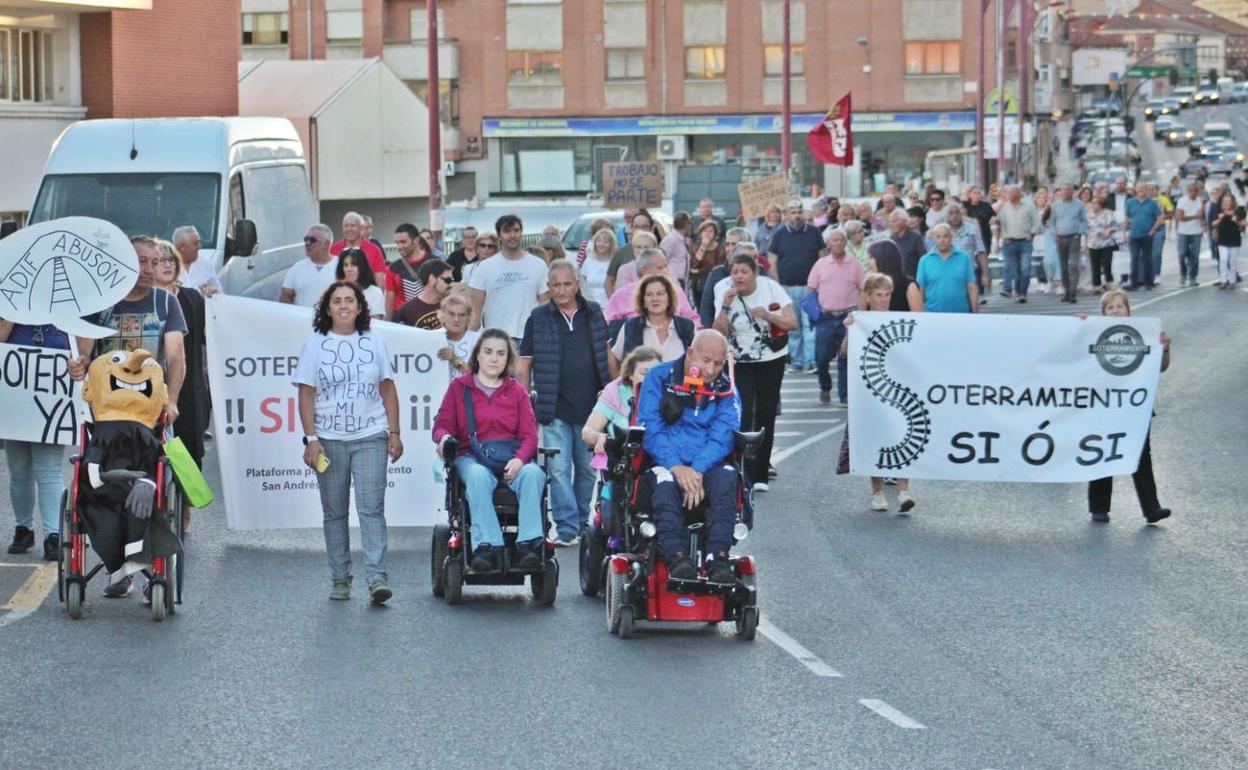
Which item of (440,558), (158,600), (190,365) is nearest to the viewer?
(158,600)

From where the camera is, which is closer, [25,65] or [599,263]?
[599,263]

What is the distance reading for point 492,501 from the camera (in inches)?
439

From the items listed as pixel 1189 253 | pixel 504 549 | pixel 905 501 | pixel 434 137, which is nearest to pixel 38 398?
pixel 504 549

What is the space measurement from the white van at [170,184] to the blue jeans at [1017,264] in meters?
A: 15.6

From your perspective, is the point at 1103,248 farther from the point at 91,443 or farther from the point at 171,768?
the point at 171,768

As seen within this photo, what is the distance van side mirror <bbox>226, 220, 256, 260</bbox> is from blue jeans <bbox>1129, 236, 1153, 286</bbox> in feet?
67.0

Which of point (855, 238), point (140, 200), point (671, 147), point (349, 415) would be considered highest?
point (671, 147)

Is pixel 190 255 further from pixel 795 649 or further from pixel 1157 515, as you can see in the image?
pixel 795 649

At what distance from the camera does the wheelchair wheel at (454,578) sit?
36.8 ft

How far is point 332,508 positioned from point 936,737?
400 centimetres

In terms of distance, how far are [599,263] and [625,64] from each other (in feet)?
199

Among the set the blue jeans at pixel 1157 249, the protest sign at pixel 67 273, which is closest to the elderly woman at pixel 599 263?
the protest sign at pixel 67 273

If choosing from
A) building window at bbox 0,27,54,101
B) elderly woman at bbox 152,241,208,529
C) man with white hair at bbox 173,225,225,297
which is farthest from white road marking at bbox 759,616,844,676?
building window at bbox 0,27,54,101

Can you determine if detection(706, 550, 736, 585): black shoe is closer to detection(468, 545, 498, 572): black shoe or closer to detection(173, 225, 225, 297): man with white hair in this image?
detection(468, 545, 498, 572): black shoe
